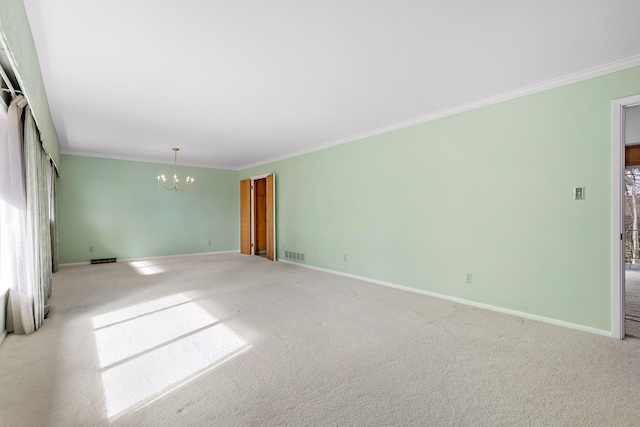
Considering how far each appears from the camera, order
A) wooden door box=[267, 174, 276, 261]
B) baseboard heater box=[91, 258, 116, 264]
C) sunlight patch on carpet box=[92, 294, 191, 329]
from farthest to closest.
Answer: wooden door box=[267, 174, 276, 261], baseboard heater box=[91, 258, 116, 264], sunlight patch on carpet box=[92, 294, 191, 329]

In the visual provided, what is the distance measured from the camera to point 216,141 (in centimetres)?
563

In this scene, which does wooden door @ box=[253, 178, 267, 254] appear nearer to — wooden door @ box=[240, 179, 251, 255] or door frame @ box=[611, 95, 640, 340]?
wooden door @ box=[240, 179, 251, 255]

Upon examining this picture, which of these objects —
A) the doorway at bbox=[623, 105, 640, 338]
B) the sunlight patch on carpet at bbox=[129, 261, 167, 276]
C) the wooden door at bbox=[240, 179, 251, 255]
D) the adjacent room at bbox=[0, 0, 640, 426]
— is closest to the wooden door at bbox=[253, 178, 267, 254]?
the wooden door at bbox=[240, 179, 251, 255]

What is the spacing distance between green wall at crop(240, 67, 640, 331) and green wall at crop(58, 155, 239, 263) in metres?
4.58

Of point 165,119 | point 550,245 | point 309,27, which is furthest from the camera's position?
point 165,119

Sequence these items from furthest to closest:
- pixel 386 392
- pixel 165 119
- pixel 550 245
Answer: pixel 165 119
pixel 550 245
pixel 386 392

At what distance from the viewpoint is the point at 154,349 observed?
2.56 meters

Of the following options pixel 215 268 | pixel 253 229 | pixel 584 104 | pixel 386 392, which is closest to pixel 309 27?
pixel 386 392

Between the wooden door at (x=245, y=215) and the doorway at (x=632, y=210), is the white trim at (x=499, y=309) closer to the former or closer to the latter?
the doorway at (x=632, y=210)

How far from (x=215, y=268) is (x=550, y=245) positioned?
5.60 m

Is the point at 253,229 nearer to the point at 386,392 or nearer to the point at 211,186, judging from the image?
the point at 211,186

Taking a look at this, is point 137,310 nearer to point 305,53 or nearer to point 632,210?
point 305,53

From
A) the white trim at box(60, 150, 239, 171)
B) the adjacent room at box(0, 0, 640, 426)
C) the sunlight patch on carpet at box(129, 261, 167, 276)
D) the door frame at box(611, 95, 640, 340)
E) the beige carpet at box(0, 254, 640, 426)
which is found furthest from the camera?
the white trim at box(60, 150, 239, 171)

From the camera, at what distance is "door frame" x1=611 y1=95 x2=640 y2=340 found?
2.72 metres
